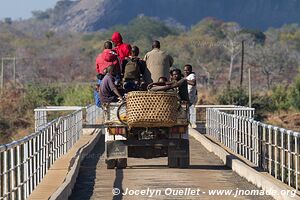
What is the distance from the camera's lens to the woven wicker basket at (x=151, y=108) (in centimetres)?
2002

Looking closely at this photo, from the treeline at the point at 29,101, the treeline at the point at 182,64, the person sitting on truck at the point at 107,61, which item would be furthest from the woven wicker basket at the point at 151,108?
the treeline at the point at 182,64

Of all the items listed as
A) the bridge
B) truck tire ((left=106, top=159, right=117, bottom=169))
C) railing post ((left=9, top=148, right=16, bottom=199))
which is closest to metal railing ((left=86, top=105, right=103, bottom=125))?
the bridge

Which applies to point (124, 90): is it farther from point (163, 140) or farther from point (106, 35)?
point (106, 35)

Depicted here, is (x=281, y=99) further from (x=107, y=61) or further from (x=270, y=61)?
(x=107, y=61)

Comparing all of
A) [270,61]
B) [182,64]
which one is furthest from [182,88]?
[270,61]

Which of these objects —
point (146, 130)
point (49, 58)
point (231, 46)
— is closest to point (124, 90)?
point (146, 130)

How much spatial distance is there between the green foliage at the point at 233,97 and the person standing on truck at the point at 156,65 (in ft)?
119

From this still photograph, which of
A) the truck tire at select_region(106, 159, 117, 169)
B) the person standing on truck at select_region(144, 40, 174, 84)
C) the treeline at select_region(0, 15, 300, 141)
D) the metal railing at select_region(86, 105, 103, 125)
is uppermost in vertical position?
the treeline at select_region(0, 15, 300, 141)

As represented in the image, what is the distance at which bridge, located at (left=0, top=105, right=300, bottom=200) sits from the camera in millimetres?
16922

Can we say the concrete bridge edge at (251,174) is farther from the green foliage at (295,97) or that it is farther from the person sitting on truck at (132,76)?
the green foliage at (295,97)

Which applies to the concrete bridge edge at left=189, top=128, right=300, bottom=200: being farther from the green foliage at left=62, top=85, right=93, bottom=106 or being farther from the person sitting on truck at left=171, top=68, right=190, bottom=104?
the green foliage at left=62, top=85, right=93, bottom=106

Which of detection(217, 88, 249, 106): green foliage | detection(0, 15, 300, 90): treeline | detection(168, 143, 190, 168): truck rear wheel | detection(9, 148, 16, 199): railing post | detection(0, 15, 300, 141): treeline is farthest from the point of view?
detection(0, 15, 300, 90): treeline

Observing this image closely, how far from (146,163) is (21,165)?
751 centimetres

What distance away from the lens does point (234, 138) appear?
26594 millimetres
